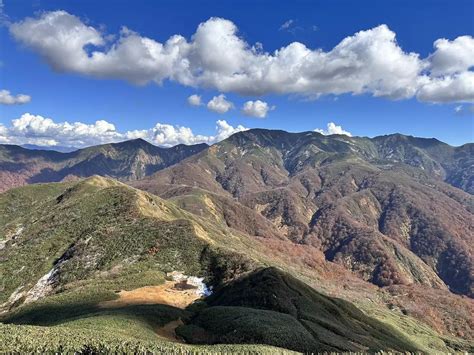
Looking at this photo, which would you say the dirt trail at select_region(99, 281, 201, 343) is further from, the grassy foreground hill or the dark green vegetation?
the dark green vegetation

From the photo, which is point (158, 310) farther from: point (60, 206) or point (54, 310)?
point (60, 206)

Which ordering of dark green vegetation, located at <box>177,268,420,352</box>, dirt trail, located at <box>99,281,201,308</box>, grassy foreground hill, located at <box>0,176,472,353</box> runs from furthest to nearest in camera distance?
1. dirt trail, located at <box>99,281,201,308</box>
2. dark green vegetation, located at <box>177,268,420,352</box>
3. grassy foreground hill, located at <box>0,176,472,353</box>

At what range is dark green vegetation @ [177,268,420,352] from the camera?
53.6 meters

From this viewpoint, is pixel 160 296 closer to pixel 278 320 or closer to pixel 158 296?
pixel 158 296

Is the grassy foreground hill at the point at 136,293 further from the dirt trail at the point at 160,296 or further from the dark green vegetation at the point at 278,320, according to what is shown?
the dirt trail at the point at 160,296

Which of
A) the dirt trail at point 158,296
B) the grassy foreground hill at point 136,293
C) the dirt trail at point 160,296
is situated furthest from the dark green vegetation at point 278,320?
the dirt trail at point 158,296

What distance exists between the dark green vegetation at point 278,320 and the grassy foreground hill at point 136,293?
27 centimetres

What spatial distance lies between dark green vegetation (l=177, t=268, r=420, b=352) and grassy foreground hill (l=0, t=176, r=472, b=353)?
0.27 meters

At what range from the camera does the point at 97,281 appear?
9138 centimetres

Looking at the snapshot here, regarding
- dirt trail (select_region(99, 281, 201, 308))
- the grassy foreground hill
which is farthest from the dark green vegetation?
dirt trail (select_region(99, 281, 201, 308))

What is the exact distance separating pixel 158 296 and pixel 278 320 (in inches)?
1128

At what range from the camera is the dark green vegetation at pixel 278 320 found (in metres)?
53.6

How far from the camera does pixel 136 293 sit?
79.7 meters

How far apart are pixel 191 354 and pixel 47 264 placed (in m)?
103
